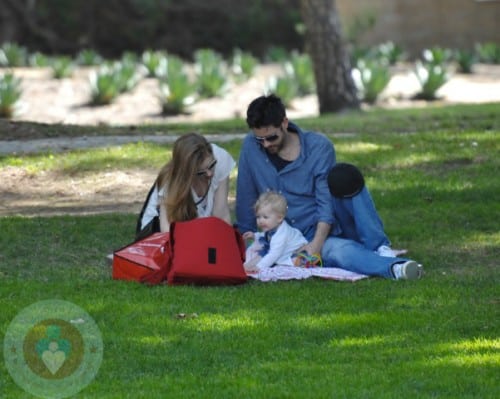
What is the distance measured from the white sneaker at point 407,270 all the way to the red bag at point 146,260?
134 centimetres

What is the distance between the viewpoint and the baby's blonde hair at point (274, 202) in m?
7.53

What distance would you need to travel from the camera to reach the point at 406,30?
94.2 feet

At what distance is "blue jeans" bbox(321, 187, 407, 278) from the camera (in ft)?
24.5

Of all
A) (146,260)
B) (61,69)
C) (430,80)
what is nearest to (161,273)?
(146,260)

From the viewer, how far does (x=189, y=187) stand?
24.5 ft

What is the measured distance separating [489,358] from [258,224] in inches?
94.2

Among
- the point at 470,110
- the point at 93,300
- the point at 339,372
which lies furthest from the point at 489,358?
the point at 470,110

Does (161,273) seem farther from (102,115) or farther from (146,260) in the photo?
(102,115)

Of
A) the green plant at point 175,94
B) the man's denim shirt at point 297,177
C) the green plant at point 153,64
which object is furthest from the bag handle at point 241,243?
the green plant at point 153,64

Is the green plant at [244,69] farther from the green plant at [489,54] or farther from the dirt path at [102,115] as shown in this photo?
the green plant at [489,54]

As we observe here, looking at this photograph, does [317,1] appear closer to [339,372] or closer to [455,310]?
[455,310]

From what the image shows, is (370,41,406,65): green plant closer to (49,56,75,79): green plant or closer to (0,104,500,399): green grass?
(49,56,75,79): green plant

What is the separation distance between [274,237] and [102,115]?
41.5ft

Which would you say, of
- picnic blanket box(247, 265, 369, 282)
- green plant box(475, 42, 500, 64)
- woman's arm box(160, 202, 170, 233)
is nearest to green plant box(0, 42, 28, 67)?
green plant box(475, 42, 500, 64)
